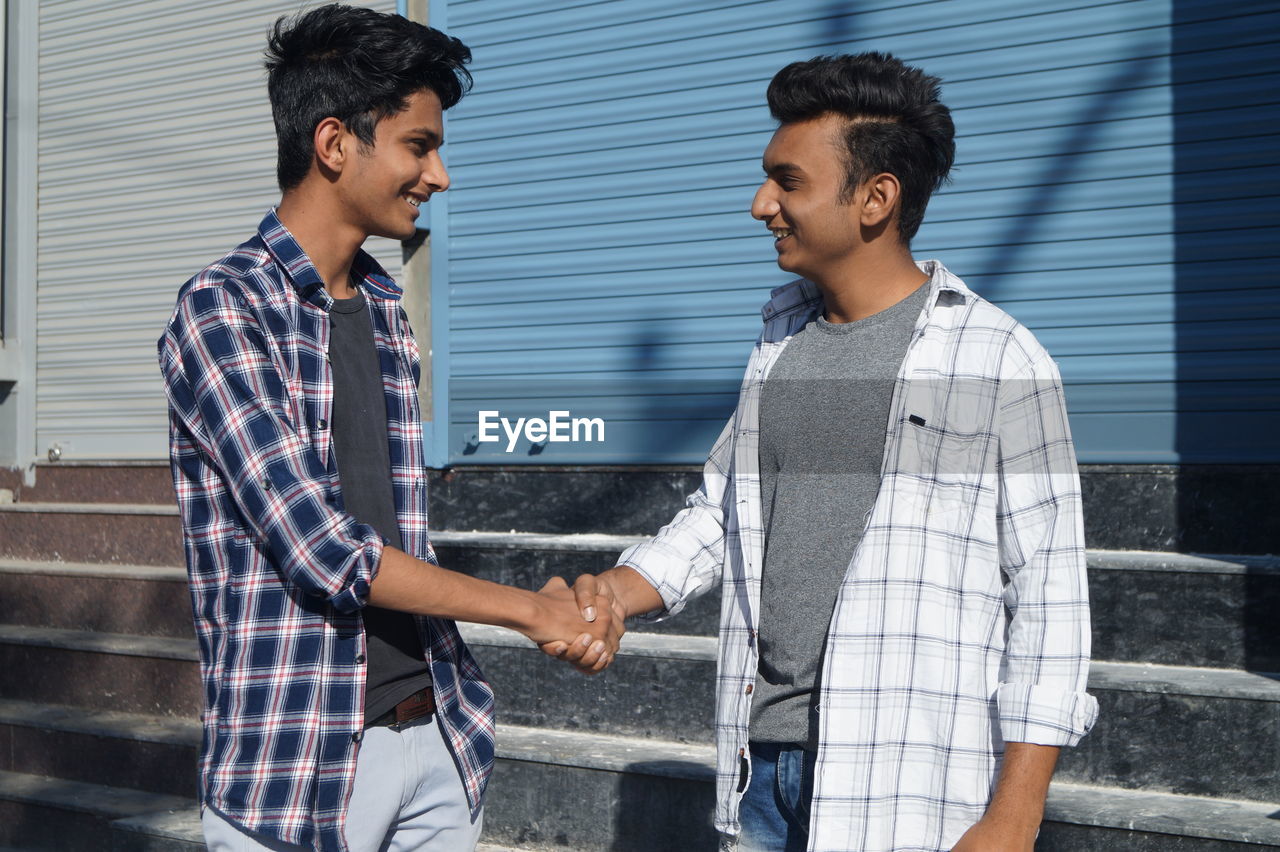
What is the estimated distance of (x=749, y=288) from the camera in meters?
6.28

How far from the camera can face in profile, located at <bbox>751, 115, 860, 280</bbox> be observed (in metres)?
2.70

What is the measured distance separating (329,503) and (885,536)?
1.03 metres

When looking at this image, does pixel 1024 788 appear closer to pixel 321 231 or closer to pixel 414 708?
pixel 414 708

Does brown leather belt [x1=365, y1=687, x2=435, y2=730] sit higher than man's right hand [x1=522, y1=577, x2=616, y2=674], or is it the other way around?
man's right hand [x1=522, y1=577, x2=616, y2=674]

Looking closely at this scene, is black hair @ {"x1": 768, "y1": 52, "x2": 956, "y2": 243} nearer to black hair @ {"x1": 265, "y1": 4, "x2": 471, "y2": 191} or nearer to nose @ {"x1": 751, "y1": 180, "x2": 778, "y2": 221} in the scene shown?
nose @ {"x1": 751, "y1": 180, "x2": 778, "y2": 221}

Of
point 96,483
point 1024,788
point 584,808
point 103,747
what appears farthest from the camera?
point 96,483

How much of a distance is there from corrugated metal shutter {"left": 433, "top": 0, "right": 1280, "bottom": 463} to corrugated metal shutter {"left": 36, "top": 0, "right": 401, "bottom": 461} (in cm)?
153

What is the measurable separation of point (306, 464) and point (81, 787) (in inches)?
165

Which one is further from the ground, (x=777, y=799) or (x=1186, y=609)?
(x=1186, y=609)

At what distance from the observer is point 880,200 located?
2.70m

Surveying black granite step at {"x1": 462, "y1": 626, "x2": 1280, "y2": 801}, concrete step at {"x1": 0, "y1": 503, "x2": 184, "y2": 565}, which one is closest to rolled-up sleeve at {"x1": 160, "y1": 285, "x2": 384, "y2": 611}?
black granite step at {"x1": 462, "y1": 626, "x2": 1280, "y2": 801}

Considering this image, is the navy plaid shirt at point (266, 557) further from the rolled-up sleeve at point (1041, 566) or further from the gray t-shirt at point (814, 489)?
the rolled-up sleeve at point (1041, 566)

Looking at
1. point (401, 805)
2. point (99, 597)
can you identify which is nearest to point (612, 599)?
point (401, 805)

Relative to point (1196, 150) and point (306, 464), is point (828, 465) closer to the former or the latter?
point (306, 464)
